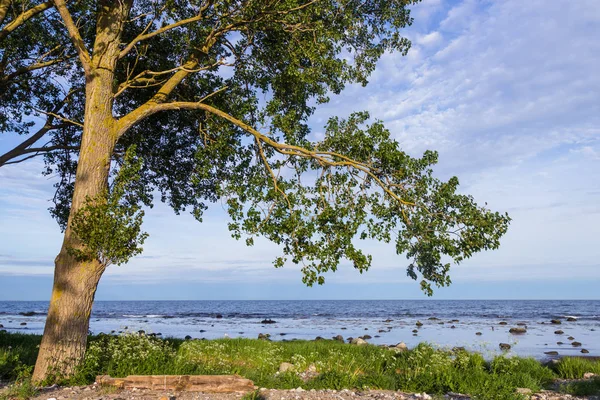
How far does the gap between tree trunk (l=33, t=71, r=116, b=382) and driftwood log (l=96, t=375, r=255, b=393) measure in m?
1.74

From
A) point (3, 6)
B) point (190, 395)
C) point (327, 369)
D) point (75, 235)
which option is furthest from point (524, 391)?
point (3, 6)

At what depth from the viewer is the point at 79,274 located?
9.48 m

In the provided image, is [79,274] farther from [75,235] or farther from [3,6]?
[3,6]

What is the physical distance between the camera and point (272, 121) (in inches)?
442

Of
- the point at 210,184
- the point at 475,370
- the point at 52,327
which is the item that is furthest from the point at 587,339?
the point at 52,327

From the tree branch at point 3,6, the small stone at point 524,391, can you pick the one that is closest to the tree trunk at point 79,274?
the tree branch at point 3,6

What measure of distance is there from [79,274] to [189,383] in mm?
3371

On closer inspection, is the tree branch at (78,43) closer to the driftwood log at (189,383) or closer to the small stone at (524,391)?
the driftwood log at (189,383)

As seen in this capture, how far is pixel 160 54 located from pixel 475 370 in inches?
462

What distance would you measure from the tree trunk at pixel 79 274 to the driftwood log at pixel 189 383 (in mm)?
1736

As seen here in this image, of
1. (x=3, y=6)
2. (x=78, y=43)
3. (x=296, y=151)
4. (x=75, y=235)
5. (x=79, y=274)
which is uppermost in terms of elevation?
(x=3, y=6)

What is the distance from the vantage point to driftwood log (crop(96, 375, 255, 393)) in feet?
26.0

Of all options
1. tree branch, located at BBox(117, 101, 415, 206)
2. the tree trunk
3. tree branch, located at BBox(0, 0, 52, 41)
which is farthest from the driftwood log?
tree branch, located at BBox(0, 0, 52, 41)

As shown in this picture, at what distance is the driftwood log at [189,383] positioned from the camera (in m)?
7.94
